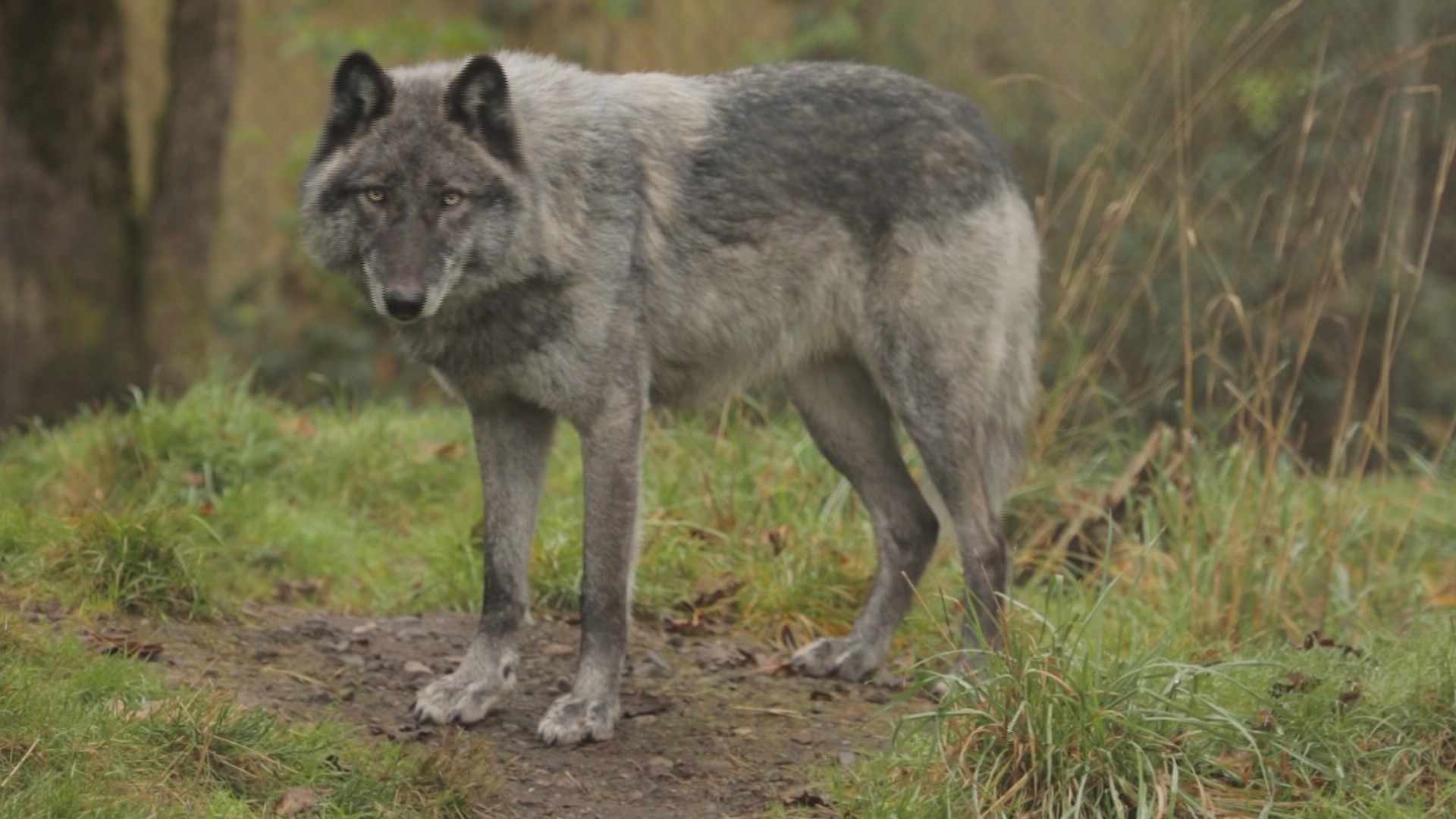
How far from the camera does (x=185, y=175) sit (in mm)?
8180

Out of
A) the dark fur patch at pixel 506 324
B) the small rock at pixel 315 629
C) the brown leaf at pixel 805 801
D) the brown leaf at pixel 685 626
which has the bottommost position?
the brown leaf at pixel 685 626

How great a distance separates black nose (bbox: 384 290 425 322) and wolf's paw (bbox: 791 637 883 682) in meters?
1.74

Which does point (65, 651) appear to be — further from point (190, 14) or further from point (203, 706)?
point (190, 14)

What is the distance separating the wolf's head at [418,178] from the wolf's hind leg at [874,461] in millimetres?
1338

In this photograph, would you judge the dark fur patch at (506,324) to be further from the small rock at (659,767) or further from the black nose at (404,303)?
the small rock at (659,767)

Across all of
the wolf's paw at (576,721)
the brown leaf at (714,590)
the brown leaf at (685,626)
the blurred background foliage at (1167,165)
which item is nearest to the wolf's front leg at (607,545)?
the wolf's paw at (576,721)

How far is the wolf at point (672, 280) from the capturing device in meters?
4.50

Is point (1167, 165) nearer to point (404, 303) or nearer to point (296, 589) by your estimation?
point (296, 589)

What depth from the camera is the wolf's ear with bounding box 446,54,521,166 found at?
4.48m

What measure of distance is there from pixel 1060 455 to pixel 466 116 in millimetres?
3297

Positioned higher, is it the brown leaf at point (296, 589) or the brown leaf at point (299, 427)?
the brown leaf at point (299, 427)

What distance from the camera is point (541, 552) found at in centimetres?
567

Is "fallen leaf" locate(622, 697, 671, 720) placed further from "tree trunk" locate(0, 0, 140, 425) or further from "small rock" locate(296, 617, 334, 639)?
"tree trunk" locate(0, 0, 140, 425)

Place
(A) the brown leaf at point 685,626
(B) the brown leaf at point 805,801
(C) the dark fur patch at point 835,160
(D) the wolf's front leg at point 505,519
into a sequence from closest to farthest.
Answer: (B) the brown leaf at point 805,801 < (D) the wolf's front leg at point 505,519 < (C) the dark fur patch at point 835,160 < (A) the brown leaf at point 685,626
